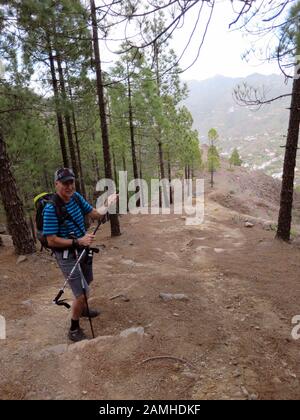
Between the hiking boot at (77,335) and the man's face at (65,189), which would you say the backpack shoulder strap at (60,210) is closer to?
the man's face at (65,189)

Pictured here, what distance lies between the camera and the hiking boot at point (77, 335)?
159 inches

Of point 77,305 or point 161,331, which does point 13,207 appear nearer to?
point 77,305

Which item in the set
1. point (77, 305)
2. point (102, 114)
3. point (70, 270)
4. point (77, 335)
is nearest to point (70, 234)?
point (70, 270)

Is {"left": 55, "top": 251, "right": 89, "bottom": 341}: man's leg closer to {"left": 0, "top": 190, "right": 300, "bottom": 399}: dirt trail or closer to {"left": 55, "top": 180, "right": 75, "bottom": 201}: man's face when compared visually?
{"left": 0, "top": 190, "right": 300, "bottom": 399}: dirt trail

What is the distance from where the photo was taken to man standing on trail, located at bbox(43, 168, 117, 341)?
3602 millimetres

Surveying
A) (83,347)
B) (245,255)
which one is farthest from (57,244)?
(245,255)

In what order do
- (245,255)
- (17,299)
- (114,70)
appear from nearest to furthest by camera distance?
(17,299)
(245,255)
(114,70)

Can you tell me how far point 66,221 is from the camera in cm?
376

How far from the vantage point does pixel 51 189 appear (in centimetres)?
2328

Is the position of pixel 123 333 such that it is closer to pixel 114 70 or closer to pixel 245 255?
pixel 245 255

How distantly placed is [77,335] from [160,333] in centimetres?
109

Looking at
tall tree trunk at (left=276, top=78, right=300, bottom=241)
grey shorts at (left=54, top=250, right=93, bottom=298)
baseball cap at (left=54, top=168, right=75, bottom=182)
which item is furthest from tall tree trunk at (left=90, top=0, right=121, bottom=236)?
grey shorts at (left=54, top=250, right=93, bottom=298)

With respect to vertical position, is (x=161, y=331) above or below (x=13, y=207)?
below
